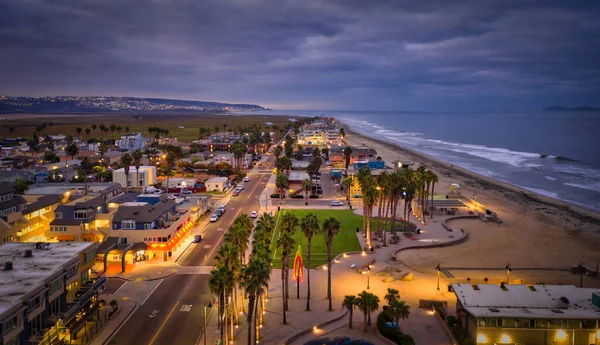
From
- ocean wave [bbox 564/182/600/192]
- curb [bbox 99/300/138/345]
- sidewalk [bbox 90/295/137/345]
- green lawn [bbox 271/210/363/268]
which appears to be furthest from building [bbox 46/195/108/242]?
ocean wave [bbox 564/182/600/192]

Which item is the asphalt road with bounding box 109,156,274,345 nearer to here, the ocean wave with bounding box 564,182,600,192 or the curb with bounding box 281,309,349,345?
the curb with bounding box 281,309,349,345

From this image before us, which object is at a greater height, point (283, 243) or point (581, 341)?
point (283, 243)

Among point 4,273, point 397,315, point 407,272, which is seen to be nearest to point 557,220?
point 407,272

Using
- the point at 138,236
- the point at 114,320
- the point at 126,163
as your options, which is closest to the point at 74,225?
the point at 138,236

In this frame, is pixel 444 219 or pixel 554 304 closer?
pixel 554 304

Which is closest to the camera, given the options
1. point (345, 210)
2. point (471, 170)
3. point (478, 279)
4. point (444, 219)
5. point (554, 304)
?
point (554, 304)

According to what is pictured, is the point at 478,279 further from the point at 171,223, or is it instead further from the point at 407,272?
the point at 171,223

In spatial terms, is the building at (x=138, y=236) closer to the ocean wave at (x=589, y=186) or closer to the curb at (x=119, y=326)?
the curb at (x=119, y=326)
